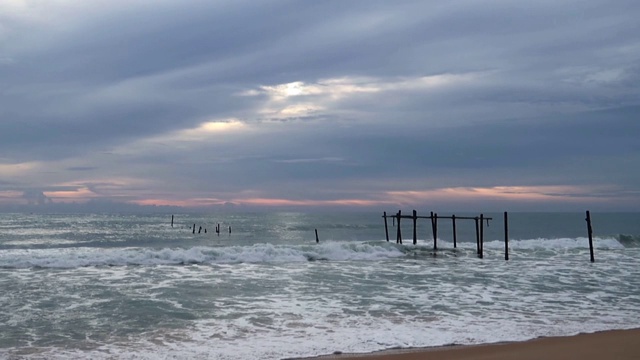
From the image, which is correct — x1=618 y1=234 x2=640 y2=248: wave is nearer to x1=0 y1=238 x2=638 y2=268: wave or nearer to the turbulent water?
x1=0 y1=238 x2=638 y2=268: wave

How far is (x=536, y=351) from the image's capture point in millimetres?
9125

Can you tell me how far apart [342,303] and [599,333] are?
663cm

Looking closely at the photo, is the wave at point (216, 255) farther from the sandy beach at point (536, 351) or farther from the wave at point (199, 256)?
the sandy beach at point (536, 351)

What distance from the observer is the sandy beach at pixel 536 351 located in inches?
343

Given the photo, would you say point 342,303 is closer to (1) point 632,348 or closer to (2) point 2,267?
(1) point 632,348

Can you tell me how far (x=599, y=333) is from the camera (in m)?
11.0

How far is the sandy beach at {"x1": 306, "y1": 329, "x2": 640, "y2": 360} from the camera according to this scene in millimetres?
8719

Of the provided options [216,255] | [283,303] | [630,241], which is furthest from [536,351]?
[630,241]

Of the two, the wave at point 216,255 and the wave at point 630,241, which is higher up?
the wave at point 216,255

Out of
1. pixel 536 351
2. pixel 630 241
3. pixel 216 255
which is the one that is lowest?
pixel 630 241

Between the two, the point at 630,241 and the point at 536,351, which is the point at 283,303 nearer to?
the point at 536,351

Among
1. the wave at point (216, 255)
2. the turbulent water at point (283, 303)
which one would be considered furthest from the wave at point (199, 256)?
the turbulent water at point (283, 303)

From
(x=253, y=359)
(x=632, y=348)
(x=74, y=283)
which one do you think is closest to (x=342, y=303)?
(x=253, y=359)

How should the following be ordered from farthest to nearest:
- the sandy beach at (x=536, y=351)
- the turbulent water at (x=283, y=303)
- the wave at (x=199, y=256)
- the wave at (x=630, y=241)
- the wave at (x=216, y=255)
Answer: the wave at (x=630, y=241) → the wave at (x=216, y=255) → the wave at (x=199, y=256) → the turbulent water at (x=283, y=303) → the sandy beach at (x=536, y=351)
